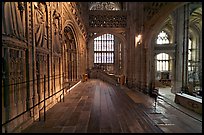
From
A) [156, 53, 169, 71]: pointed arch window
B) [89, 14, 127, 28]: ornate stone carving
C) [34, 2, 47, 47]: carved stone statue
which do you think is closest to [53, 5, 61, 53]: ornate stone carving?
[34, 2, 47, 47]: carved stone statue

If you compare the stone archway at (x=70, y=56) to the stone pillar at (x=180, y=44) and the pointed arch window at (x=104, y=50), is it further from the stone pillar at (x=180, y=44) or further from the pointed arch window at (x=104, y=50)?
the pointed arch window at (x=104, y=50)

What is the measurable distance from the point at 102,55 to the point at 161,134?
1346 inches

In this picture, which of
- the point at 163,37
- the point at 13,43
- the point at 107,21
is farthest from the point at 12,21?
the point at 163,37

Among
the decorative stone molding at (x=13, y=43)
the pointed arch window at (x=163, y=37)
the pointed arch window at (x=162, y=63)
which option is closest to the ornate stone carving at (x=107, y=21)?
the pointed arch window at (x=163, y=37)

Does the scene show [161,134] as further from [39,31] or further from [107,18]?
[107,18]

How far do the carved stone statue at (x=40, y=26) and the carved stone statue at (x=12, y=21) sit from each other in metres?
1.00

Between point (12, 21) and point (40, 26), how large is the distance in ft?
5.82

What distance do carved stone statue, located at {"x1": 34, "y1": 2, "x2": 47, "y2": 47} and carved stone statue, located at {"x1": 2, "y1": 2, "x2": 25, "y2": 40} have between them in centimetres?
100

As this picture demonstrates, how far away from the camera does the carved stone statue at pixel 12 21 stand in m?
2.99

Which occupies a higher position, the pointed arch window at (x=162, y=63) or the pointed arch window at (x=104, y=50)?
the pointed arch window at (x=104, y=50)

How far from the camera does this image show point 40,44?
16.3 ft

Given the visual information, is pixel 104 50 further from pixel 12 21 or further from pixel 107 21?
pixel 12 21

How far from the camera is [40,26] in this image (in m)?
5.00

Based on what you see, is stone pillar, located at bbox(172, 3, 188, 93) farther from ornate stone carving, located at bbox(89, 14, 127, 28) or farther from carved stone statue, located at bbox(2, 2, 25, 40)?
carved stone statue, located at bbox(2, 2, 25, 40)
